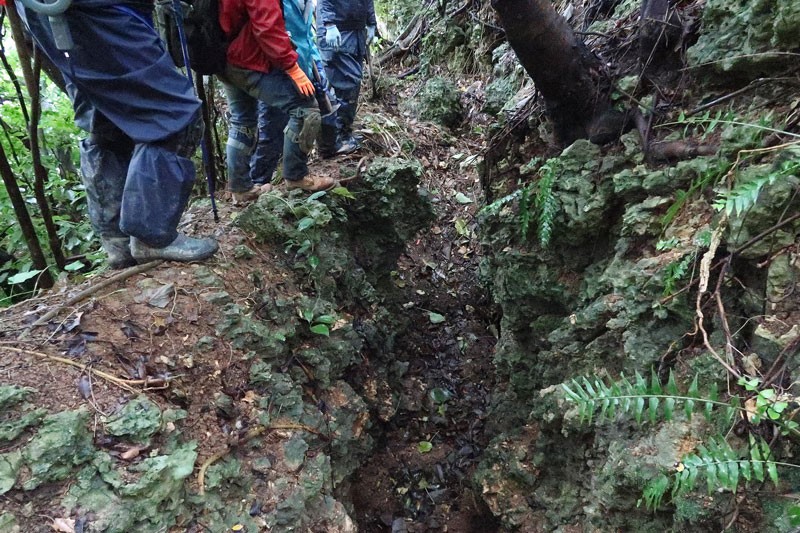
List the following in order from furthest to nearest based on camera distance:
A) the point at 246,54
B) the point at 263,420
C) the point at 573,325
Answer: the point at 246,54 < the point at 573,325 < the point at 263,420

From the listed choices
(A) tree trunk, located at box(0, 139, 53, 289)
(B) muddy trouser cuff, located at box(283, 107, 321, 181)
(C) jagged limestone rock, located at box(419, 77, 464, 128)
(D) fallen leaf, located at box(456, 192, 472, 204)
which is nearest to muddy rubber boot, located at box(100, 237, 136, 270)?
(A) tree trunk, located at box(0, 139, 53, 289)

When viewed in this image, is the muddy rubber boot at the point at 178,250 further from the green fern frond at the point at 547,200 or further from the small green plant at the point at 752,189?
the small green plant at the point at 752,189

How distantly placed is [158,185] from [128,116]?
368 millimetres

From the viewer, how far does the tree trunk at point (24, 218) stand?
2920 millimetres

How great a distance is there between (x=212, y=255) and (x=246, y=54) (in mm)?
1431

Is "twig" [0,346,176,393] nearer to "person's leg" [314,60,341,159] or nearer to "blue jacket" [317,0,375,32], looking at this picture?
"person's leg" [314,60,341,159]

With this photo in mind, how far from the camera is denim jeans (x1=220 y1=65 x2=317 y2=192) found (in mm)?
3201

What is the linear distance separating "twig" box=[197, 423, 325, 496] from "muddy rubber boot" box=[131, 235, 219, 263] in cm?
114

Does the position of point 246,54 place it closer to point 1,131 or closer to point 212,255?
point 212,255

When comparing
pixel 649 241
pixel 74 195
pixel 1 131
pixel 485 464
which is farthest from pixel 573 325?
pixel 1 131

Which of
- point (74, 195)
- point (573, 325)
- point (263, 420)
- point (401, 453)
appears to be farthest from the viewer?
point (74, 195)

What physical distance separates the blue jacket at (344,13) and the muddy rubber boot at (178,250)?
9.21ft

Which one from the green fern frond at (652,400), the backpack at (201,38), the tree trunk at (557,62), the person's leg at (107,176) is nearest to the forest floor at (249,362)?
the person's leg at (107,176)

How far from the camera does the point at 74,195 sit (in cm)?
432
